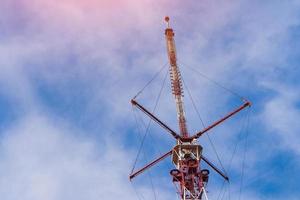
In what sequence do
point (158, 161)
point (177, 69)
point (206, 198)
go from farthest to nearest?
point (177, 69) → point (158, 161) → point (206, 198)

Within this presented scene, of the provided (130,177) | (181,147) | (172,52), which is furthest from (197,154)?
(172,52)

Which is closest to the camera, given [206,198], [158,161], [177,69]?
[206,198]

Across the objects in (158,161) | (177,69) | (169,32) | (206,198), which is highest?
(169,32)

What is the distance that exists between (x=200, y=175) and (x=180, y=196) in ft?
17.4

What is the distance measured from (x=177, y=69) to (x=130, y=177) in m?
23.1

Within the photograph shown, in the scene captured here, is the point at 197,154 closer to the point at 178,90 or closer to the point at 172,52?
the point at 178,90

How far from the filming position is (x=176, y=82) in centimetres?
12069

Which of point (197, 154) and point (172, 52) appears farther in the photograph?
point (172, 52)

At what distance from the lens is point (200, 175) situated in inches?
4345

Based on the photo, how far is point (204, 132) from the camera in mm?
116000

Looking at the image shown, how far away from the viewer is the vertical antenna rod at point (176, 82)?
116 m

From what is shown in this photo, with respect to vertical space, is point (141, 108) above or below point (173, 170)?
above

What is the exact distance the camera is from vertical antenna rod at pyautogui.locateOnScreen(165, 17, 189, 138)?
4587 inches

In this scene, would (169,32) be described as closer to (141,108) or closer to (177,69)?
(177,69)
